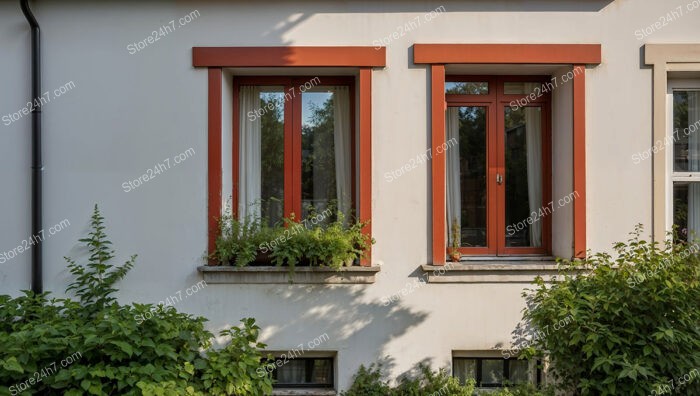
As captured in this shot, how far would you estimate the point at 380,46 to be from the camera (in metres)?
5.54

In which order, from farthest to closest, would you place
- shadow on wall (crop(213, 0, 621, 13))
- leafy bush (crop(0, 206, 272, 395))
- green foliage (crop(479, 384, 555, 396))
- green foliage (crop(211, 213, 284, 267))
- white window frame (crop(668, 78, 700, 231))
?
white window frame (crop(668, 78, 700, 231)), shadow on wall (crop(213, 0, 621, 13)), green foliage (crop(211, 213, 284, 267)), green foliage (crop(479, 384, 555, 396)), leafy bush (crop(0, 206, 272, 395))

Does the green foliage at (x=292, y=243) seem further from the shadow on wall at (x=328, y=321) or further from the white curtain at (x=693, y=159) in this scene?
the white curtain at (x=693, y=159)

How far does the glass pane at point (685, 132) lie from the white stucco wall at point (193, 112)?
60cm

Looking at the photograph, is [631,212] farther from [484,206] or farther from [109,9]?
[109,9]

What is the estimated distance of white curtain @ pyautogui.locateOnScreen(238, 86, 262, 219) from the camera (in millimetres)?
5891

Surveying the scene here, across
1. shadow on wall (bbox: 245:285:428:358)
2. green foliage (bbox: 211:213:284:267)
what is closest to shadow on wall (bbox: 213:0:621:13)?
green foliage (bbox: 211:213:284:267)

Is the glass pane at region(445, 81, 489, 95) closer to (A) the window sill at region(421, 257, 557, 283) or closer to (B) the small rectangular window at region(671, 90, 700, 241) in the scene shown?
(A) the window sill at region(421, 257, 557, 283)

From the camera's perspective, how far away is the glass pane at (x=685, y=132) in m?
5.82

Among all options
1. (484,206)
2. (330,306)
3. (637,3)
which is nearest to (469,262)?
(484,206)

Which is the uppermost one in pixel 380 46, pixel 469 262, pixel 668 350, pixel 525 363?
pixel 380 46

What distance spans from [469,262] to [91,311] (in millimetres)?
4201

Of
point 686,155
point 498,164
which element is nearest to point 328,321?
point 498,164

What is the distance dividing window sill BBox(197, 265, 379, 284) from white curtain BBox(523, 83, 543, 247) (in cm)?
210

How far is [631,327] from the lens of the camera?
4.32m
